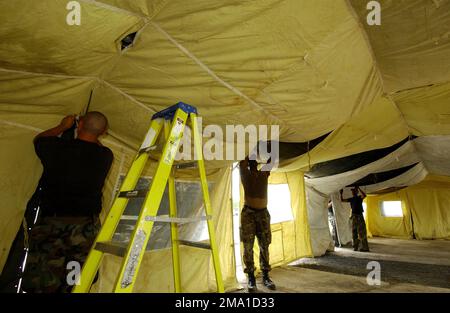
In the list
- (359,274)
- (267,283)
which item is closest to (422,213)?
(359,274)

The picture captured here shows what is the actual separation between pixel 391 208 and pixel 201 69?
37.9 ft

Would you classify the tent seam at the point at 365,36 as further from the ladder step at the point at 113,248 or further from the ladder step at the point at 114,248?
the ladder step at the point at 113,248

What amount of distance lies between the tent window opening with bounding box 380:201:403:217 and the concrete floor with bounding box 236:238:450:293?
15.8 ft

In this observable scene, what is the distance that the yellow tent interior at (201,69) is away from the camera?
1160 millimetres

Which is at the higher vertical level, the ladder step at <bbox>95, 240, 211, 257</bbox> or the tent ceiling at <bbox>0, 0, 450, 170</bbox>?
the tent ceiling at <bbox>0, 0, 450, 170</bbox>

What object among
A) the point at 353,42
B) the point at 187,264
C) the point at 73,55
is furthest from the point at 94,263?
the point at 353,42

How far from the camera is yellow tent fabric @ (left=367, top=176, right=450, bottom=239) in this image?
29.5ft

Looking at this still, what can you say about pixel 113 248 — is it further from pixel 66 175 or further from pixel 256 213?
pixel 256 213

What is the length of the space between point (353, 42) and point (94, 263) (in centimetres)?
204

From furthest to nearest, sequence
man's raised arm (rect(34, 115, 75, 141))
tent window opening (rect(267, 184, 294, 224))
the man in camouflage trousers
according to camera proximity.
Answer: the man in camouflage trousers
tent window opening (rect(267, 184, 294, 224))
man's raised arm (rect(34, 115, 75, 141))

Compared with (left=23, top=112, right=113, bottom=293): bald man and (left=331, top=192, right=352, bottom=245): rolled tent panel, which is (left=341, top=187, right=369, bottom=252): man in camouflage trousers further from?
(left=23, top=112, right=113, bottom=293): bald man

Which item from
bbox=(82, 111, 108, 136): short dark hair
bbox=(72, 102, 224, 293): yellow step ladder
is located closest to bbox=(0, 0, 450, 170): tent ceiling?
bbox=(82, 111, 108, 136): short dark hair

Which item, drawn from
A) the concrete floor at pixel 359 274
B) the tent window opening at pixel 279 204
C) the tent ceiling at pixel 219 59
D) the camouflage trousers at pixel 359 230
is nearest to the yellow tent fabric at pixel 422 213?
the concrete floor at pixel 359 274

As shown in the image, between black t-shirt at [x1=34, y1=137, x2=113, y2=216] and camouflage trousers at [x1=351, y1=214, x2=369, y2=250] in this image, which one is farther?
camouflage trousers at [x1=351, y1=214, x2=369, y2=250]
